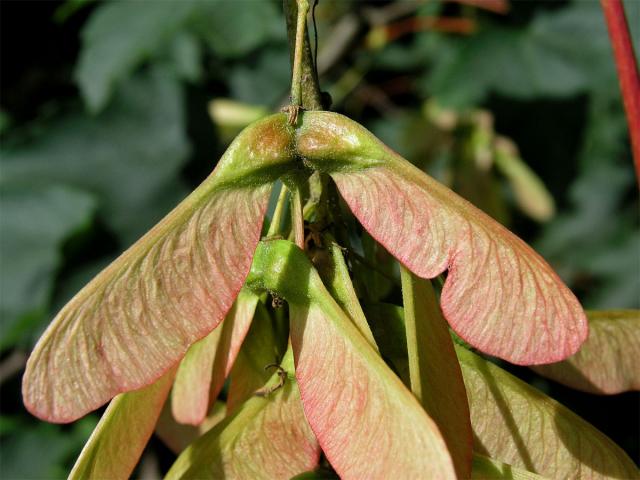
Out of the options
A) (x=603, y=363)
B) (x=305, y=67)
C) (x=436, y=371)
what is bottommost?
(x=603, y=363)

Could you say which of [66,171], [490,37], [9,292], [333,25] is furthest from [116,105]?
[490,37]

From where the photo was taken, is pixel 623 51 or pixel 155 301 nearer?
pixel 155 301

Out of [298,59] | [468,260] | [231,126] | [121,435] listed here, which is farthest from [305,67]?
[231,126]

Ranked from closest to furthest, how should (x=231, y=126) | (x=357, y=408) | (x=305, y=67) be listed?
(x=357, y=408) → (x=305, y=67) → (x=231, y=126)

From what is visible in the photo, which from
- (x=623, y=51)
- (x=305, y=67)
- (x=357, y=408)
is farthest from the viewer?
(x=623, y=51)

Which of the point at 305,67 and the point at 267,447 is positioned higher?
the point at 305,67

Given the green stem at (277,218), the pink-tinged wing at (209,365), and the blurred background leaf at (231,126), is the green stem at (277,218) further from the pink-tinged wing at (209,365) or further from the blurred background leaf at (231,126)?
the blurred background leaf at (231,126)

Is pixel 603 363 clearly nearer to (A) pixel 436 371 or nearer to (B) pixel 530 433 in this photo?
(B) pixel 530 433

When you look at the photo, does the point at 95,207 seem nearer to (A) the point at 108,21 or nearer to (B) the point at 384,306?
(A) the point at 108,21
